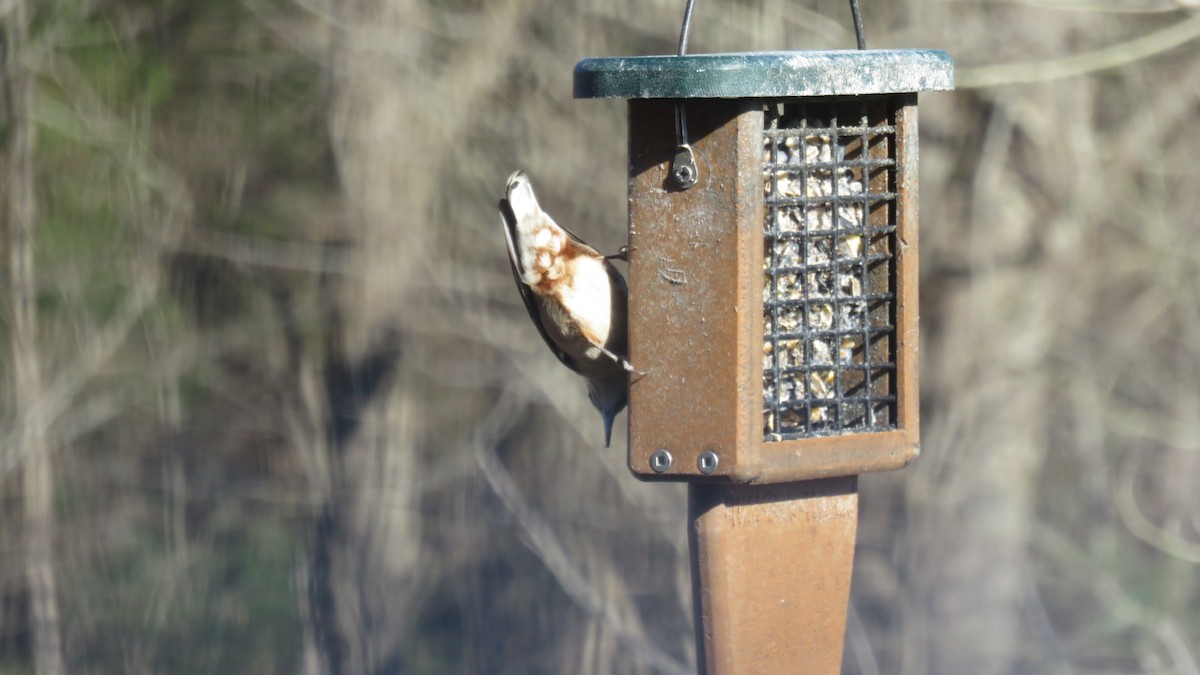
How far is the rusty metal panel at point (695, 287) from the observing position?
2.04 metres

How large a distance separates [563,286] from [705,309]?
30 cm

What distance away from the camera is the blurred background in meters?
4.99

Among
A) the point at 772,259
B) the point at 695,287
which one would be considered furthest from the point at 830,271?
the point at 695,287

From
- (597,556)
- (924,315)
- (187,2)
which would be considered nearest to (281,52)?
(187,2)

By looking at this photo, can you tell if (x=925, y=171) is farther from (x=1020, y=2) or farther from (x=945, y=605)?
(x=945, y=605)

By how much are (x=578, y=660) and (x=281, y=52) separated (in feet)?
7.85

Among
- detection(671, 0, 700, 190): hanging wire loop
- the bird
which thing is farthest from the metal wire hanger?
the bird

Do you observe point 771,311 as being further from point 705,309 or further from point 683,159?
point 683,159

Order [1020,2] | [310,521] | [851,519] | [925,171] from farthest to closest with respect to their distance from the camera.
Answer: [310,521]
[925,171]
[1020,2]
[851,519]

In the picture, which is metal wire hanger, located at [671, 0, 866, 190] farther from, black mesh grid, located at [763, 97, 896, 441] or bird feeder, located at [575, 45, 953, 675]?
black mesh grid, located at [763, 97, 896, 441]

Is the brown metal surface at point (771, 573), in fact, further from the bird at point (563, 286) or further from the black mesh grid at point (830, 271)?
the bird at point (563, 286)

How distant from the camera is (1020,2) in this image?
4.73 metres

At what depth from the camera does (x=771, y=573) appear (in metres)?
2.17

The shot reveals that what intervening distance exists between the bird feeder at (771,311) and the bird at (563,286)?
15cm
